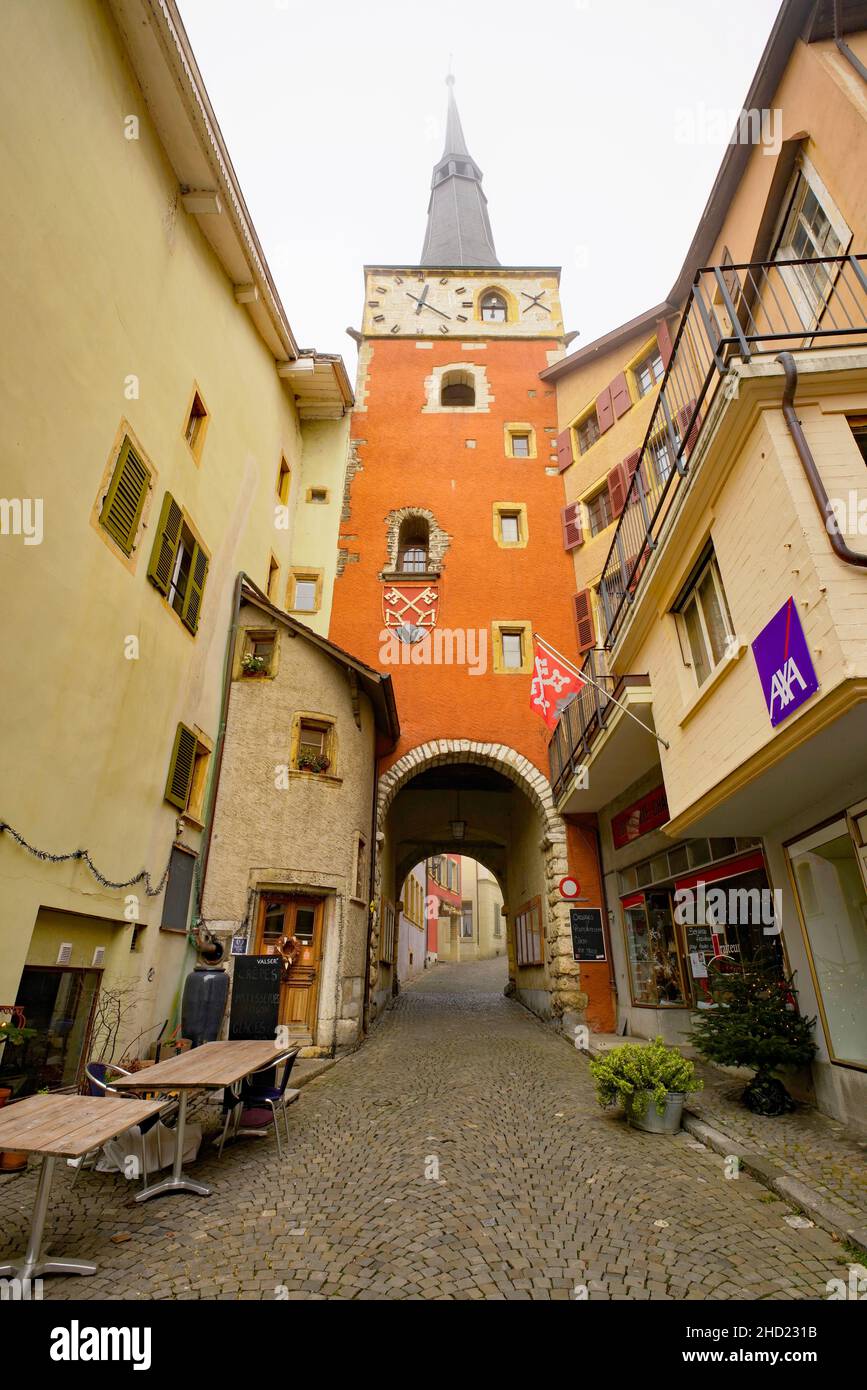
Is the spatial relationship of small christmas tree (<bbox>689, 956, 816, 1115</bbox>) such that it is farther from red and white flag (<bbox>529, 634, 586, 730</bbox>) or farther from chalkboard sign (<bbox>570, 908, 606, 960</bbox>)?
red and white flag (<bbox>529, 634, 586, 730</bbox>)

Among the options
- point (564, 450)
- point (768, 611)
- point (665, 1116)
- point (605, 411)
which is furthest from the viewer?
point (564, 450)

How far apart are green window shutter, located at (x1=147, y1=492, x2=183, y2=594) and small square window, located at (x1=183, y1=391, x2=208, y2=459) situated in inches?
63.2

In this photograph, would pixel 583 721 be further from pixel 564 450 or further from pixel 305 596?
pixel 564 450

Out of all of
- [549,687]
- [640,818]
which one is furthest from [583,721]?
[549,687]

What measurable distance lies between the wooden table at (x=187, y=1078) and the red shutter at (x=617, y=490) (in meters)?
13.1

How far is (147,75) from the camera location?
9305 mm

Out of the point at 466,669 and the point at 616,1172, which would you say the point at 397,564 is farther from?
the point at 616,1172

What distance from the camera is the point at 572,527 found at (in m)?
16.5

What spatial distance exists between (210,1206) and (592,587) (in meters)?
13.7

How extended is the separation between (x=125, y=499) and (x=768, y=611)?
757 centimetres
